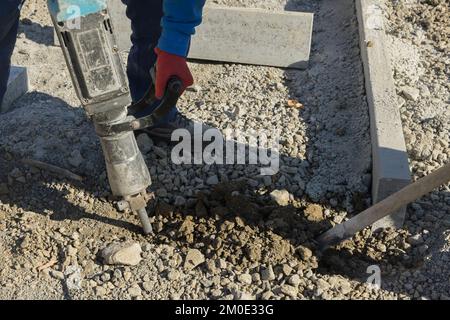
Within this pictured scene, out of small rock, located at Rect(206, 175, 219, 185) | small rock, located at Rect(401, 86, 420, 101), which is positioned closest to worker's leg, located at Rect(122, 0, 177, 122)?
small rock, located at Rect(206, 175, 219, 185)

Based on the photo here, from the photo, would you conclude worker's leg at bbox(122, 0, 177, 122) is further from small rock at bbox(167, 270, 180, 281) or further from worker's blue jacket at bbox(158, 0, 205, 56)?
small rock at bbox(167, 270, 180, 281)

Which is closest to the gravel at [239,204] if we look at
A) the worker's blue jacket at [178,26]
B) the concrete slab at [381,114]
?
the concrete slab at [381,114]

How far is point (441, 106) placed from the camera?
3994 mm

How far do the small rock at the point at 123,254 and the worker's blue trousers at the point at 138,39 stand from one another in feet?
3.18

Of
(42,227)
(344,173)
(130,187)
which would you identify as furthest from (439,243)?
(42,227)

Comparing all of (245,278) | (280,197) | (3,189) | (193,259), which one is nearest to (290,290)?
(245,278)

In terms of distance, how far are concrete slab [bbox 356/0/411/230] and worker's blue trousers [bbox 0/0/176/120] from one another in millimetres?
1147

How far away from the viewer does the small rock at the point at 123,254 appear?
120 inches

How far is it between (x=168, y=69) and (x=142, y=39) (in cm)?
69

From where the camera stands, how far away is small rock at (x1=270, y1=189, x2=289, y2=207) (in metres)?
3.36

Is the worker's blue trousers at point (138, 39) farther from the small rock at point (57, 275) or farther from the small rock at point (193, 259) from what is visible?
the small rock at point (57, 275)

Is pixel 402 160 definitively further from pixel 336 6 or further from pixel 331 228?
pixel 336 6

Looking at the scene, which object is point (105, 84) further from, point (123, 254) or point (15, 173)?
point (15, 173)
